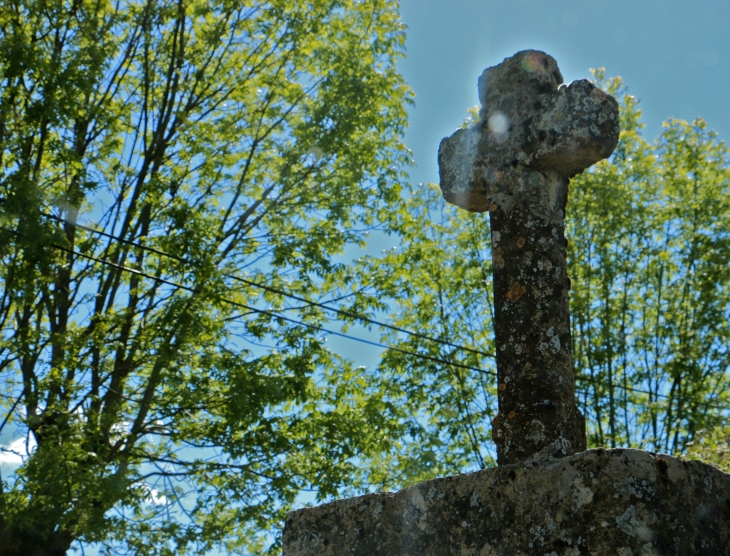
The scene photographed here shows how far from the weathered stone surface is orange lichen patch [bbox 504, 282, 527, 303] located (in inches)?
32.4

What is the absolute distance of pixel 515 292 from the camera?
2891 mm

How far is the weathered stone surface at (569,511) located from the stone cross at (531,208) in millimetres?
476

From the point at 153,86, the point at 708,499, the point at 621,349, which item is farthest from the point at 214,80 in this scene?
the point at 708,499

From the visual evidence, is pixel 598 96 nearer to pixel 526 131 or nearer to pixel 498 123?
pixel 526 131

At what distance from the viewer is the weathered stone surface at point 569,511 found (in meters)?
2.02

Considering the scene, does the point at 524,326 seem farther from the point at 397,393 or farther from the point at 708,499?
the point at 397,393

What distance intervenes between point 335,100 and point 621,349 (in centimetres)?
582

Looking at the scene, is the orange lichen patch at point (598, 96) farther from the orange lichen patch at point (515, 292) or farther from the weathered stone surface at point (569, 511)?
the weathered stone surface at point (569, 511)

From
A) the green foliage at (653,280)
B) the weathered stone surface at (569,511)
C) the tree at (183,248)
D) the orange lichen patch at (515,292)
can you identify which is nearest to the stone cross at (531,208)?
the orange lichen patch at (515,292)

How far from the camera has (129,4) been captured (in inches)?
392

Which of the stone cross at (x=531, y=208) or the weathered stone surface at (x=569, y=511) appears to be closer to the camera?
the weathered stone surface at (x=569, y=511)

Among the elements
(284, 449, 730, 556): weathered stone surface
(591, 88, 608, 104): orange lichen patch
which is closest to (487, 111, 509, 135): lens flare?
(591, 88, 608, 104): orange lichen patch

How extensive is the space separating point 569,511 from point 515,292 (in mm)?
992

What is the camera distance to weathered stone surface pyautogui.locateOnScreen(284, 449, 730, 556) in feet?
6.61
